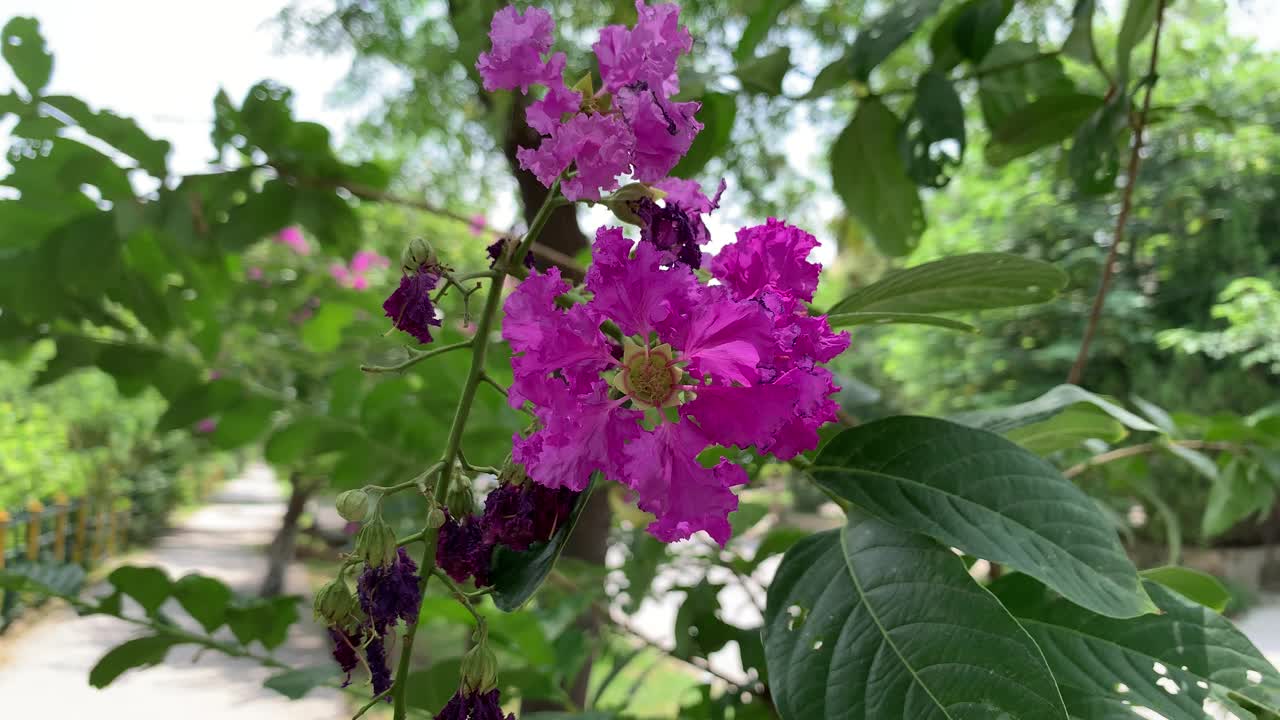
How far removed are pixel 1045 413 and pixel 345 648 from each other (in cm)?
41

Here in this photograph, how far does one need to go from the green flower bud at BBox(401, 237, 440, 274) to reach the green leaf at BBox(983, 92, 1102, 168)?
671 millimetres

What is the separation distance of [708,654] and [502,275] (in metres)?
0.57

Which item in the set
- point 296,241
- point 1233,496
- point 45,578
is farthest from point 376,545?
point 296,241

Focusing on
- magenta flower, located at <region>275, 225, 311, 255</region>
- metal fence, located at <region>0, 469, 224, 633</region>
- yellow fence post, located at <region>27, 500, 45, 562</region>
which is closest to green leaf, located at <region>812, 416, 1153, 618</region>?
magenta flower, located at <region>275, 225, 311, 255</region>

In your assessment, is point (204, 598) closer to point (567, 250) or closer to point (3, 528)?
point (567, 250)

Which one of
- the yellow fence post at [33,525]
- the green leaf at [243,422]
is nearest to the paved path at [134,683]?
the yellow fence post at [33,525]

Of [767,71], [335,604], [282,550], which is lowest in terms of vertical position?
[282,550]

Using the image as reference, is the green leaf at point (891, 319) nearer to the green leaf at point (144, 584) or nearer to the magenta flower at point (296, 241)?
the green leaf at point (144, 584)

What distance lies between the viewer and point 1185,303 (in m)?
7.15

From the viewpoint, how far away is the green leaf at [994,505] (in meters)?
0.37

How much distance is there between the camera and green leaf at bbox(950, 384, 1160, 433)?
50 cm

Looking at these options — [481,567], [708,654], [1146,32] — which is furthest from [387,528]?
[1146,32]

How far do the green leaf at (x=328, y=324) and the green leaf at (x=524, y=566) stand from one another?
3.15 ft

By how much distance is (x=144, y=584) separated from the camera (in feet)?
2.74
